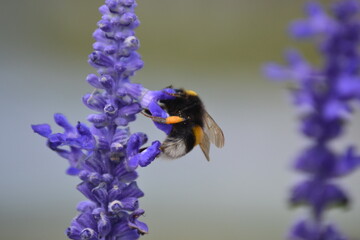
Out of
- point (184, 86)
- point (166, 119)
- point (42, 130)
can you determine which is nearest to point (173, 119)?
point (166, 119)

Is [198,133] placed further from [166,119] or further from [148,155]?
[148,155]

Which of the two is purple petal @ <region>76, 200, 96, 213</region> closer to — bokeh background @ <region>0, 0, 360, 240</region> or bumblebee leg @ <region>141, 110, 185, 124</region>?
bumblebee leg @ <region>141, 110, 185, 124</region>

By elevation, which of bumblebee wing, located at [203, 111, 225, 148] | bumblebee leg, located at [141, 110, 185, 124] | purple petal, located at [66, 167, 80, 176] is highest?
bumblebee wing, located at [203, 111, 225, 148]

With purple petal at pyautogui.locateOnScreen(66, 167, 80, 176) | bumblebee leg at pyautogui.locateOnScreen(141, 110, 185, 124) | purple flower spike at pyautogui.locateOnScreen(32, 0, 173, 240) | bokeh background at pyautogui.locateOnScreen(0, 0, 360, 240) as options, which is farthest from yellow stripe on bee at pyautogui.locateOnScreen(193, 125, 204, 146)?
bokeh background at pyautogui.locateOnScreen(0, 0, 360, 240)

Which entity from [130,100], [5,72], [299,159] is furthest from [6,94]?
[299,159]

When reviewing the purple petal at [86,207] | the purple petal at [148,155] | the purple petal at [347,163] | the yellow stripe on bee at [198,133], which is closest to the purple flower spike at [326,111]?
the purple petal at [347,163]

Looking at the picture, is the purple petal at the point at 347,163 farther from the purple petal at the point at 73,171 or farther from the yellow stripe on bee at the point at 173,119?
the purple petal at the point at 73,171

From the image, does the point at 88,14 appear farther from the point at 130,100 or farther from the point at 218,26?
the point at 130,100
